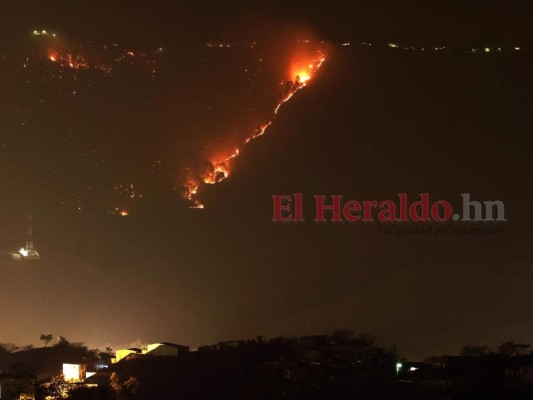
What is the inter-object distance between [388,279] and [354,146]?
1264 mm

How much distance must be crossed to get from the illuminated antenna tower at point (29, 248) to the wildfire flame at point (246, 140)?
4.51 feet

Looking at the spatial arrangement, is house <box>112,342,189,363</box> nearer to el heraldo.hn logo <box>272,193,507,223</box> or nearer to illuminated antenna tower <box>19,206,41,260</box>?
illuminated antenna tower <box>19,206,41,260</box>

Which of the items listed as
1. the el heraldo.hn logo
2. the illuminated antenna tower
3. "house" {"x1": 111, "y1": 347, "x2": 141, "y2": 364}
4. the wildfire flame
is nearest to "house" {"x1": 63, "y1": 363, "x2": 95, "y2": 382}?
"house" {"x1": 111, "y1": 347, "x2": 141, "y2": 364}

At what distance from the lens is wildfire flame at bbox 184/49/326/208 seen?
8.33 m

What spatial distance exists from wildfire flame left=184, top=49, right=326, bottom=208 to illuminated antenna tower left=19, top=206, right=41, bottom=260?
4.51 ft

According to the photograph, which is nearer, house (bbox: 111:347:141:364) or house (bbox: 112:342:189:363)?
house (bbox: 112:342:189:363)

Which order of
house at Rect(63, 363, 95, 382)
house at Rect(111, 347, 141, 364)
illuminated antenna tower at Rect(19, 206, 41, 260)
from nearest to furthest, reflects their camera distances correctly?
illuminated antenna tower at Rect(19, 206, 41, 260), house at Rect(63, 363, 95, 382), house at Rect(111, 347, 141, 364)

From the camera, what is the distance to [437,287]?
8.66m

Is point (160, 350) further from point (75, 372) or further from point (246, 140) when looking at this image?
point (246, 140)

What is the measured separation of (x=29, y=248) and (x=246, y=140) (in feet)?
6.98

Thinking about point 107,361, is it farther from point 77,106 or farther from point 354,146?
point 354,146

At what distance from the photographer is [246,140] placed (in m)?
8.38

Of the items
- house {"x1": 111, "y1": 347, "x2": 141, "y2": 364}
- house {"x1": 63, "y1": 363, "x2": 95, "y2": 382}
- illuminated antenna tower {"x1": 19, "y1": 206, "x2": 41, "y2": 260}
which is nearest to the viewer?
illuminated antenna tower {"x1": 19, "y1": 206, "x2": 41, "y2": 260}

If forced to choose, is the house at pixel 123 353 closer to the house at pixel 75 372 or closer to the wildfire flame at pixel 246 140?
the house at pixel 75 372
